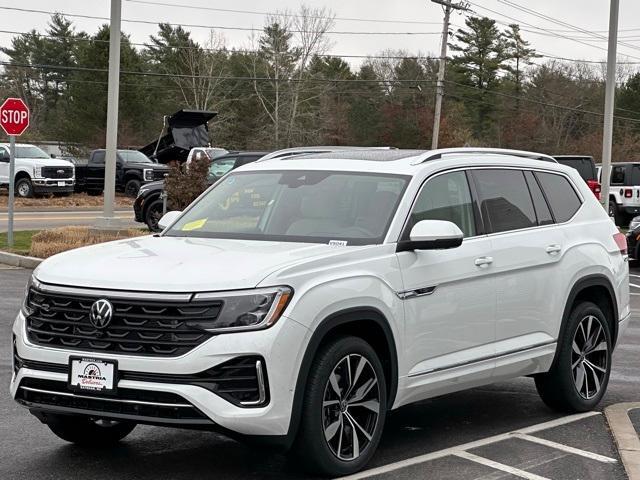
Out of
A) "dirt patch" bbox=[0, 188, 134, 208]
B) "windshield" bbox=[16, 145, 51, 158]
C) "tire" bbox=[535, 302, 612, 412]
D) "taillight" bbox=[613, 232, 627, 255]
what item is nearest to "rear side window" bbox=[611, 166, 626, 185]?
"dirt patch" bbox=[0, 188, 134, 208]

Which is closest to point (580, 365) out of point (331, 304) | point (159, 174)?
point (331, 304)

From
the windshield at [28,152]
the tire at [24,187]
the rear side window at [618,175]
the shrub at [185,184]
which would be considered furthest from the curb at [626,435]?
the windshield at [28,152]

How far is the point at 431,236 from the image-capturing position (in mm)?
6020

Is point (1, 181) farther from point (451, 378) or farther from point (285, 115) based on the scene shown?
point (285, 115)

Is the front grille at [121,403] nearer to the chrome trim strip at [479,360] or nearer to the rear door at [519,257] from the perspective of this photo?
the chrome trim strip at [479,360]

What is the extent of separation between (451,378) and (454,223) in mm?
943

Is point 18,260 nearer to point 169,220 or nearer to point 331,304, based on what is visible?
point 169,220

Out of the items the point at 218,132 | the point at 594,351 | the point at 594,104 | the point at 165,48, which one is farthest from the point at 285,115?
the point at 594,351

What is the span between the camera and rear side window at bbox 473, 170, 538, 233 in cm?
701

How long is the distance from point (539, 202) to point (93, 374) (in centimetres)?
364

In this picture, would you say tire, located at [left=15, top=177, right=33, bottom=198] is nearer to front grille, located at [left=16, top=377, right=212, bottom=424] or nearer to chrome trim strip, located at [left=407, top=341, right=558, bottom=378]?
chrome trim strip, located at [left=407, top=341, right=558, bottom=378]

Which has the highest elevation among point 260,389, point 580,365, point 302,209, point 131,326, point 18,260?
point 302,209

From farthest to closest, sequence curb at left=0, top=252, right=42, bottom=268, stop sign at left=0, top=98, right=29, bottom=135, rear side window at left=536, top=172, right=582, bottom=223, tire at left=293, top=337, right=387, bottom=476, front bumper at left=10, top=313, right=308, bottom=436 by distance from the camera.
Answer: stop sign at left=0, top=98, right=29, bottom=135, curb at left=0, top=252, right=42, bottom=268, rear side window at left=536, top=172, right=582, bottom=223, tire at left=293, top=337, right=387, bottom=476, front bumper at left=10, top=313, right=308, bottom=436

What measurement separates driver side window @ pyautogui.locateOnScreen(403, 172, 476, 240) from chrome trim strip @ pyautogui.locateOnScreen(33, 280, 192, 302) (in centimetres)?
176
